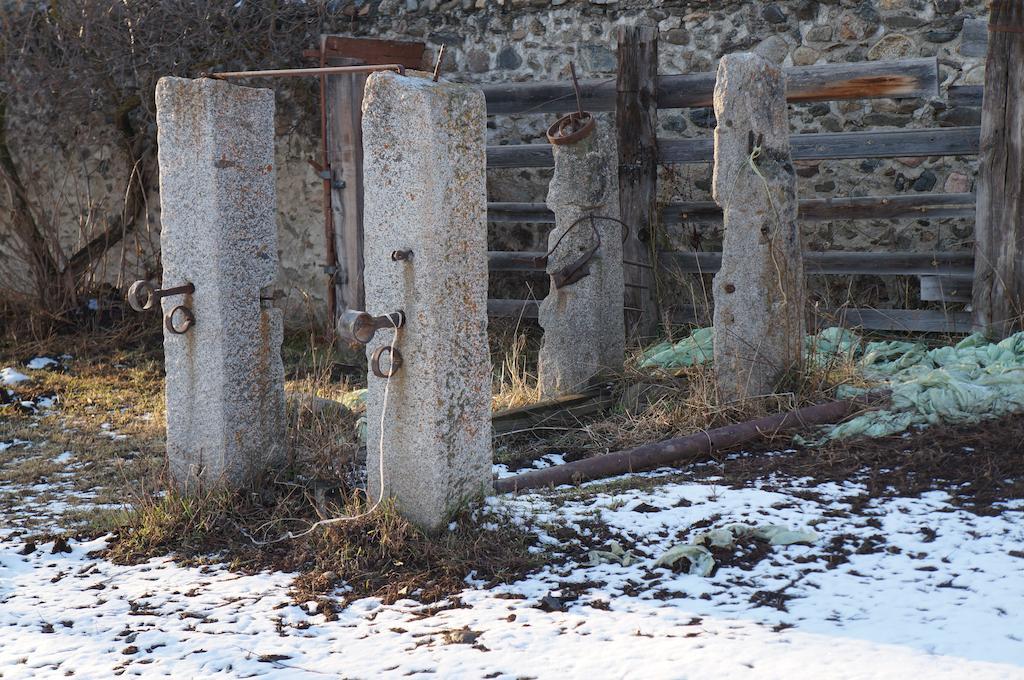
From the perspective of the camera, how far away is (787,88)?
657cm

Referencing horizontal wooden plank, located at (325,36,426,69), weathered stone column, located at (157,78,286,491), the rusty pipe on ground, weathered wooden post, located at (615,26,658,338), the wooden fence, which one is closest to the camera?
weathered stone column, located at (157,78,286,491)

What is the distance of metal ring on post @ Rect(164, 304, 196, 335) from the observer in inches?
164

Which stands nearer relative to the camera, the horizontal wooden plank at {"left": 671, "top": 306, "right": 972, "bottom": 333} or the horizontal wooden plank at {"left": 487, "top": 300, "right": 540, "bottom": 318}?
the horizontal wooden plank at {"left": 671, "top": 306, "right": 972, "bottom": 333}

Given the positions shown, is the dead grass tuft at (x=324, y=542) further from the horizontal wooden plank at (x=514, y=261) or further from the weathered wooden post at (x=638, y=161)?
the horizontal wooden plank at (x=514, y=261)

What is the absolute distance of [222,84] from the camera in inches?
163

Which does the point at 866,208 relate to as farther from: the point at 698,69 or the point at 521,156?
the point at 521,156

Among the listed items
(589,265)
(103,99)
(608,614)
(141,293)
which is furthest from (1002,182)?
(103,99)

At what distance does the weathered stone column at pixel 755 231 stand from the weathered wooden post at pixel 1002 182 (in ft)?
5.43

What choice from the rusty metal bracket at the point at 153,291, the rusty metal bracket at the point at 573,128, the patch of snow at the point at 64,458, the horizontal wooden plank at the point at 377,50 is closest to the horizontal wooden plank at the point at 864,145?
the rusty metal bracket at the point at 573,128

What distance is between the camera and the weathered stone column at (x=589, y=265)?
592cm

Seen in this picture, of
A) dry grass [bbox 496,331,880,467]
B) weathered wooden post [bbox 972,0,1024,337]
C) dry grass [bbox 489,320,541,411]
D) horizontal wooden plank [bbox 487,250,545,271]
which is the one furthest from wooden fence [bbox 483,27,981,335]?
dry grass [bbox 496,331,880,467]

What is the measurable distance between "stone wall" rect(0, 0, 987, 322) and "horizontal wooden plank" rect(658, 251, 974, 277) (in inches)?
6.1

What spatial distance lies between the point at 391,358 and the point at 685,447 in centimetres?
163

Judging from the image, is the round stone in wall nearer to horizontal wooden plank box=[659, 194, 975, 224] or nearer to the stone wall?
the stone wall
